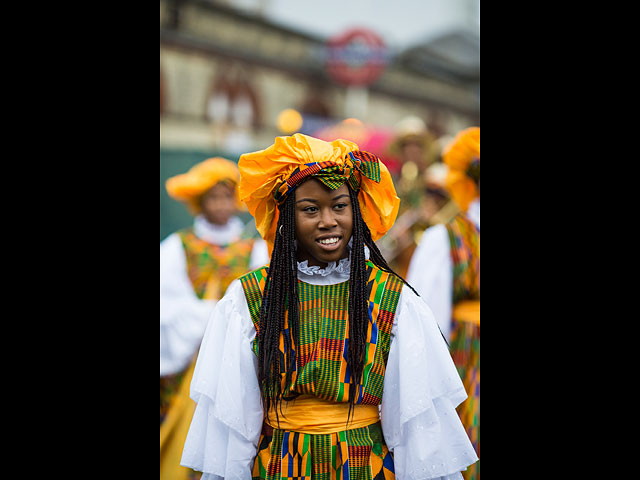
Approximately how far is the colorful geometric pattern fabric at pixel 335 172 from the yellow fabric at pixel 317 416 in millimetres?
653

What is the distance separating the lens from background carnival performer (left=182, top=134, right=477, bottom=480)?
1.96 meters

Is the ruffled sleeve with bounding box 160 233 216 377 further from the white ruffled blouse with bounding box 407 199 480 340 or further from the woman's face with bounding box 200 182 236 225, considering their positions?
the white ruffled blouse with bounding box 407 199 480 340

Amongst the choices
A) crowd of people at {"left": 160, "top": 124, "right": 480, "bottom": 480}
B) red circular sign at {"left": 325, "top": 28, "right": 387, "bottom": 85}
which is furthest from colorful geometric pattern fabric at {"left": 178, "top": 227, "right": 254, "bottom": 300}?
red circular sign at {"left": 325, "top": 28, "right": 387, "bottom": 85}

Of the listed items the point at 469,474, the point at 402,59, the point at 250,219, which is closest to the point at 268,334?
the point at 469,474

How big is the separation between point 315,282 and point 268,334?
0.76 ft

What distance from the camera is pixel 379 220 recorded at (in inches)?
85.1

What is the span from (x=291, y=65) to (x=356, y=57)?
957 millimetres

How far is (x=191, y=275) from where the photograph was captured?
4199 mm

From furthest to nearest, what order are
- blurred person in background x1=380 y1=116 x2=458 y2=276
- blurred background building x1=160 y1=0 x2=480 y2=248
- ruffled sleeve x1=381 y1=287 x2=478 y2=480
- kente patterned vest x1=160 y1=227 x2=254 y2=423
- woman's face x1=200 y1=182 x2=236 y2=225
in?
blurred background building x1=160 y1=0 x2=480 y2=248 → blurred person in background x1=380 y1=116 x2=458 y2=276 → woman's face x1=200 y1=182 x2=236 y2=225 → kente patterned vest x1=160 y1=227 x2=254 y2=423 → ruffled sleeve x1=381 y1=287 x2=478 y2=480

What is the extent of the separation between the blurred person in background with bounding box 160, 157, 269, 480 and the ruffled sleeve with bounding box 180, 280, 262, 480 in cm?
172

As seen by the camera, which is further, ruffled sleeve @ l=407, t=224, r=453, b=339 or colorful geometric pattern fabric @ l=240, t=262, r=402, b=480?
ruffled sleeve @ l=407, t=224, r=453, b=339

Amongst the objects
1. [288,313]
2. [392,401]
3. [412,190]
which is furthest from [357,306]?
[412,190]

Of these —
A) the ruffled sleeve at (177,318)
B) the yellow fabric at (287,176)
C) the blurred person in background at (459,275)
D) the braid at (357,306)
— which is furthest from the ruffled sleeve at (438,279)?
the braid at (357,306)

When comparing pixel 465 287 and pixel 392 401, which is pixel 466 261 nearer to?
pixel 465 287
